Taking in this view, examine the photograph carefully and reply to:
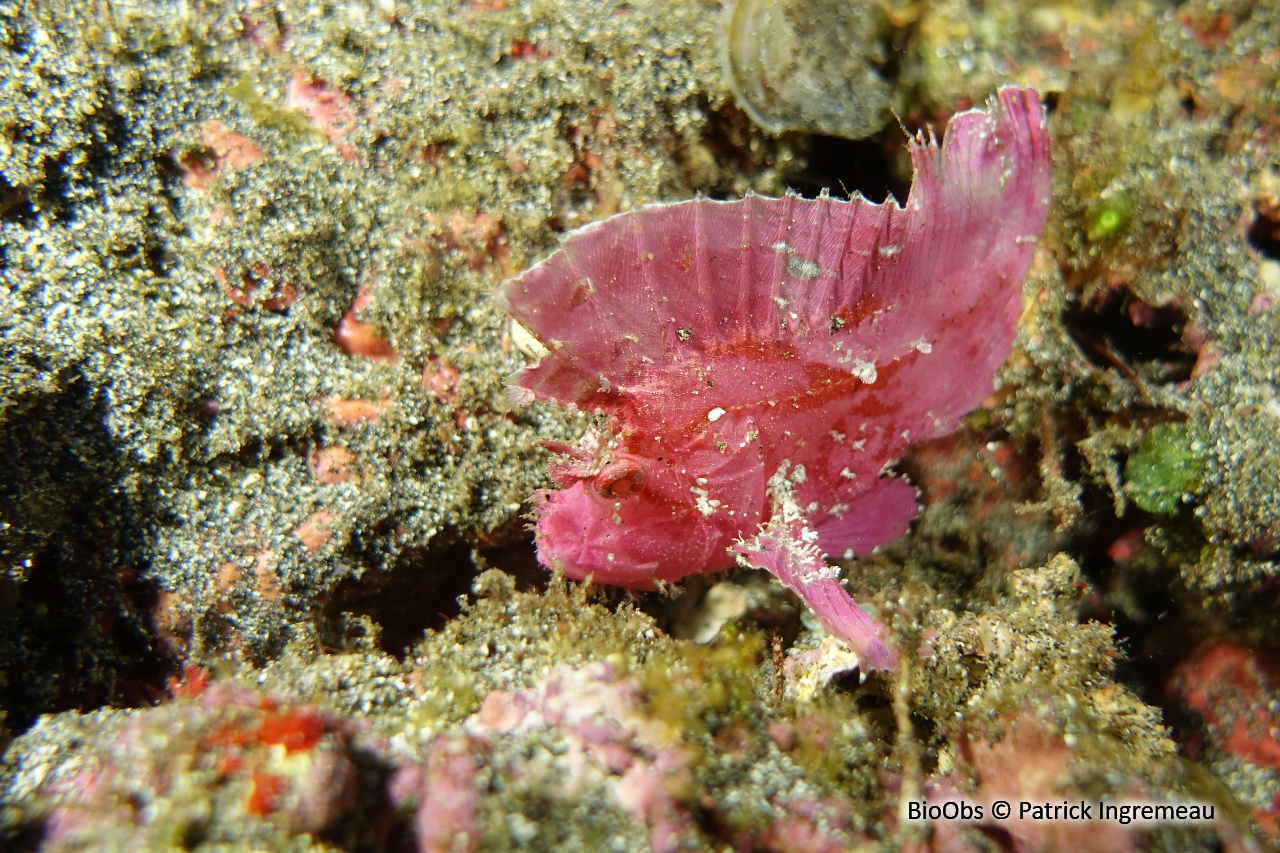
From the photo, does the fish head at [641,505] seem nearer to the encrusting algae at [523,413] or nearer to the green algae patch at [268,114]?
the encrusting algae at [523,413]

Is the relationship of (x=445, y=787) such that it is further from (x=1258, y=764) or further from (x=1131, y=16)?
(x=1131, y=16)

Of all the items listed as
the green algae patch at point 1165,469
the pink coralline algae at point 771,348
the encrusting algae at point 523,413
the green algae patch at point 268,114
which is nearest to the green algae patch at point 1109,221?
the encrusting algae at point 523,413

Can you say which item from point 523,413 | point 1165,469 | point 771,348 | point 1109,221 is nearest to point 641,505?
point 523,413

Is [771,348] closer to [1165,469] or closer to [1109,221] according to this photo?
[1109,221]

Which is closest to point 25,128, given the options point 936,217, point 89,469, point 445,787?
point 89,469

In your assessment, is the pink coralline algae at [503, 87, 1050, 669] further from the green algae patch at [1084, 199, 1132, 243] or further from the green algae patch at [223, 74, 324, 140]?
the green algae patch at [223, 74, 324, 140]

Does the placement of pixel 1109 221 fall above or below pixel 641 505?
above

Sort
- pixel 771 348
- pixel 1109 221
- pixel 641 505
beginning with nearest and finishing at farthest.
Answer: pixel 771 348 → pixel 641 505 → pixel 1109 221
